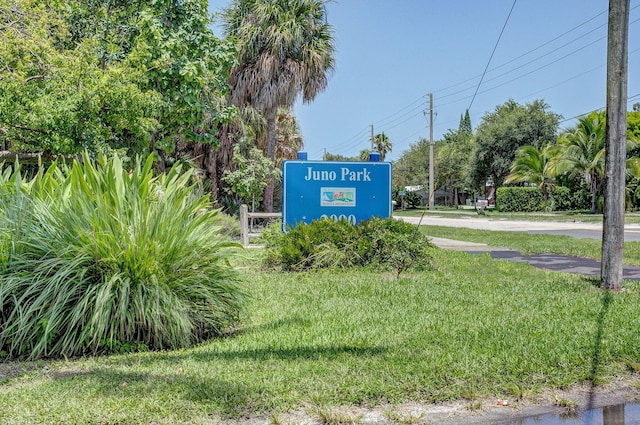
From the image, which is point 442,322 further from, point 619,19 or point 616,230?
→ point 619,19

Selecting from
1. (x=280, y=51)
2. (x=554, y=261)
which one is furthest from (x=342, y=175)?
(x=280, y=51)

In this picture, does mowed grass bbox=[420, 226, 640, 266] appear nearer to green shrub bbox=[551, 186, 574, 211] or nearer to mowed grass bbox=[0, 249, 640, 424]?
mowed grass bbox=[0, 249, 640, 424]

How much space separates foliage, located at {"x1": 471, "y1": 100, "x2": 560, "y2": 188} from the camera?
175 feet

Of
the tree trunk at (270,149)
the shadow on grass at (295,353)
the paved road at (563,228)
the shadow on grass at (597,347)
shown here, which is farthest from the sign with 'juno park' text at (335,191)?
the tree trunk at (270,149)

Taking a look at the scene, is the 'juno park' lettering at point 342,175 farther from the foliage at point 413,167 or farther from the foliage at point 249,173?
the foliage at point 413,167

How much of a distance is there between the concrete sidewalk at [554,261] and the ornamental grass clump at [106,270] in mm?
6651

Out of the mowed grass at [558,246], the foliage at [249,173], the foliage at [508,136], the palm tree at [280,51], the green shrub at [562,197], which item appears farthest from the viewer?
the foliage at [508,136]

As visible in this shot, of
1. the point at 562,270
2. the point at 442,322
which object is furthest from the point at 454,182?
the point at 442,322

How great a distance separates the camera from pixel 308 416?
3520 millimetres

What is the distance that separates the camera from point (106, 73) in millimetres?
11961

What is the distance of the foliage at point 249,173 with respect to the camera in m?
23.3

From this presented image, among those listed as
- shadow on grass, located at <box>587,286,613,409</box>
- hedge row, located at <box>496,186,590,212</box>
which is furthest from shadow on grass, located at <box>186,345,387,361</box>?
hedge row, located at <box>496,186,590,212</box>

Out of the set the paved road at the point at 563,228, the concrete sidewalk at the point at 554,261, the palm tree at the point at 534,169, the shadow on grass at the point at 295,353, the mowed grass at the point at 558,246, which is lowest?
the shadow on grass at the point at 295,353

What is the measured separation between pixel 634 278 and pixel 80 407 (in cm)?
886
